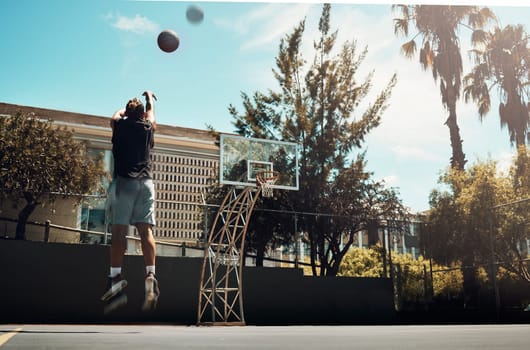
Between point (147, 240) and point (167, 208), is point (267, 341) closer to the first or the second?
point (147, 240)

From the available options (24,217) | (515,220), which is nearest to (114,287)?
(24,217)

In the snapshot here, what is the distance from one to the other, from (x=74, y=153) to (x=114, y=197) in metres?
13.7

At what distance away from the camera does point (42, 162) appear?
1488 centimetres

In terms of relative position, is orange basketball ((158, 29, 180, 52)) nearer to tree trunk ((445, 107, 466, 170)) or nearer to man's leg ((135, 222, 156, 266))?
man's leg ((135, 222, 156, 266))

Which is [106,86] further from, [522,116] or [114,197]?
[522,116]

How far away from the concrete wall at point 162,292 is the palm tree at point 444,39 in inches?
238

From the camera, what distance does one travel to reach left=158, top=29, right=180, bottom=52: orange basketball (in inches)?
187

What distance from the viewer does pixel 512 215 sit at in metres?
14.4

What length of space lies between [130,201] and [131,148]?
321 mm

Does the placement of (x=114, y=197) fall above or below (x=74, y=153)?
below

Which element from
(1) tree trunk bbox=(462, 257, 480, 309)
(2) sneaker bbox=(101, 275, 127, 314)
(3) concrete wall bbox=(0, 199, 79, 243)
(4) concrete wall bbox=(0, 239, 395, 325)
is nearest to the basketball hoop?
(4) concrete wall bbox=(0, 239, 395, 325)

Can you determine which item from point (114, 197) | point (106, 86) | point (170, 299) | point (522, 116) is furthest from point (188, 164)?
point (114, 197)

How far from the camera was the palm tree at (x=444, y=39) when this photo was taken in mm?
17250

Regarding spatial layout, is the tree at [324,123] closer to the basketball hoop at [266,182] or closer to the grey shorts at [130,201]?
the basketball hoop at [266,182]
